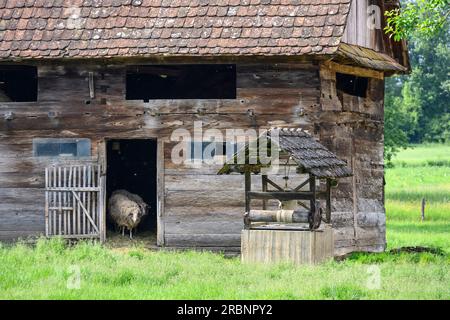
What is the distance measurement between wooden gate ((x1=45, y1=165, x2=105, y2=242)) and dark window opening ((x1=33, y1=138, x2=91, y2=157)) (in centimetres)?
28

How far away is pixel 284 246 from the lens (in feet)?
54.5

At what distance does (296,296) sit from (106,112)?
8.34 meters

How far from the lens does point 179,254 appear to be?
61.1 ft

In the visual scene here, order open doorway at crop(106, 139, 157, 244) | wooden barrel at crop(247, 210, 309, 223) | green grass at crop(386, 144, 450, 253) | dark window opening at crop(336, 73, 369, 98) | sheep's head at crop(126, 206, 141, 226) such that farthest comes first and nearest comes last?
1. green grass at crop(386, 144, 450, 253)
2. open doorway at crop(106, 139, 157, 244)
3. dark window opening at crop(336, 73, 369, 98)
4. sheep's head at crop(126, 206, 141, 226)
5. wooden barrel at crop(247, 210, 309, 223)

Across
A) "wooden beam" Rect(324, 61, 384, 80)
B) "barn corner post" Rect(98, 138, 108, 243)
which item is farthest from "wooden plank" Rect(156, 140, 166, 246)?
"wooden beam" Rect(324, 61, 384, 80)

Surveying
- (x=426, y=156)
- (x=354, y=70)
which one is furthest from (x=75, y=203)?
(x=426, y=156)

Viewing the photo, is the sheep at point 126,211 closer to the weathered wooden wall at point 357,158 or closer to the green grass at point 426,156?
the weathered wooden wall at point 357,158

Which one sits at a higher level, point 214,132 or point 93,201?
point 214,132

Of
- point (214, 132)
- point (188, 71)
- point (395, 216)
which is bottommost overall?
point (395, 216)

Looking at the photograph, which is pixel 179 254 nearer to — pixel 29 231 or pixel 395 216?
pixel 29 231

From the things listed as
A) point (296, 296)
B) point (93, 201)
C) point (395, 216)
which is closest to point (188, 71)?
point (93, 201)

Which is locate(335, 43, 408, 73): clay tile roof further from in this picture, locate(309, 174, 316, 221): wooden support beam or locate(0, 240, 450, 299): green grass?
locate(0, 240, 450, 299): green grass

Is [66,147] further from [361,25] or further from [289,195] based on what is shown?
[361,25]

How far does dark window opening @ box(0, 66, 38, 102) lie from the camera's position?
2222cm
